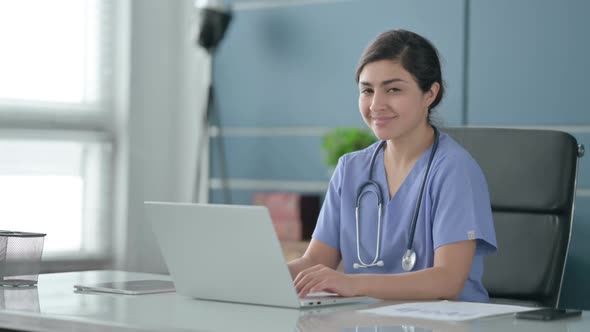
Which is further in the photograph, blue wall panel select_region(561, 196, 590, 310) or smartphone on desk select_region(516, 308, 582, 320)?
blue wall panel select_region(561, 196, 590, 310)

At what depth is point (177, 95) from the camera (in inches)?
184

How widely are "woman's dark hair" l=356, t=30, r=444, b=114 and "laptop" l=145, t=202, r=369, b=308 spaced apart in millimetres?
608

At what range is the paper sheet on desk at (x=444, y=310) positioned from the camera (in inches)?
61.5

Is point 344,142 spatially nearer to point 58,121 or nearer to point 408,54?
point 58,121

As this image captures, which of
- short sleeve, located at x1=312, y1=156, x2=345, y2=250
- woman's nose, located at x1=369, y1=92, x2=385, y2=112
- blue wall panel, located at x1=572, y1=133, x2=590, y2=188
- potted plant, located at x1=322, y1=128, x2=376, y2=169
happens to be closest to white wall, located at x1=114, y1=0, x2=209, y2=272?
potted plant, located at x1=322, y1=128, x2=376, y2=169

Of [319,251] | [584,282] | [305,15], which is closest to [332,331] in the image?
[319,251]

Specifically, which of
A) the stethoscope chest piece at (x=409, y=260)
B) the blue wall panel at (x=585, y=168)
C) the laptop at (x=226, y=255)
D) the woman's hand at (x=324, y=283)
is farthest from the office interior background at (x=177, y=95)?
the laptop at (x=226, y=255)

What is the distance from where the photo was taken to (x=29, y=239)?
1.90 metres

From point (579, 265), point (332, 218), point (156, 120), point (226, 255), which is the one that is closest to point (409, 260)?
point (332, 218)

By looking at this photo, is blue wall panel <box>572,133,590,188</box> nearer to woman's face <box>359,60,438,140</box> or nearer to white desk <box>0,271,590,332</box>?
woman's face <box>359,60,438,140</box>

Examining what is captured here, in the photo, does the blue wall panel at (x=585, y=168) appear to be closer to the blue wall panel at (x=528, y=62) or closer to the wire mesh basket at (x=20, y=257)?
the blue wall panel at (x=528, y=62)

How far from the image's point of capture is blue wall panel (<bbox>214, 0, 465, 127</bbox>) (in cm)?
379

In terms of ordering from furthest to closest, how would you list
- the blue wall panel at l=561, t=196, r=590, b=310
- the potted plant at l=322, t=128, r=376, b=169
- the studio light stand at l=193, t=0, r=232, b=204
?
1. the studio light stand at l=193, t=0, r=232, b=204
2. the potted plant at l=322, t=128, r=376, b=169
3. the blue wall panel at l=561, t=196, r=590, b=310

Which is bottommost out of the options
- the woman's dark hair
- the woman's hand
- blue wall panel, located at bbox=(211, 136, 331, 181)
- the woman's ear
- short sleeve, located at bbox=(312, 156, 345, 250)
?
the woman's hand
